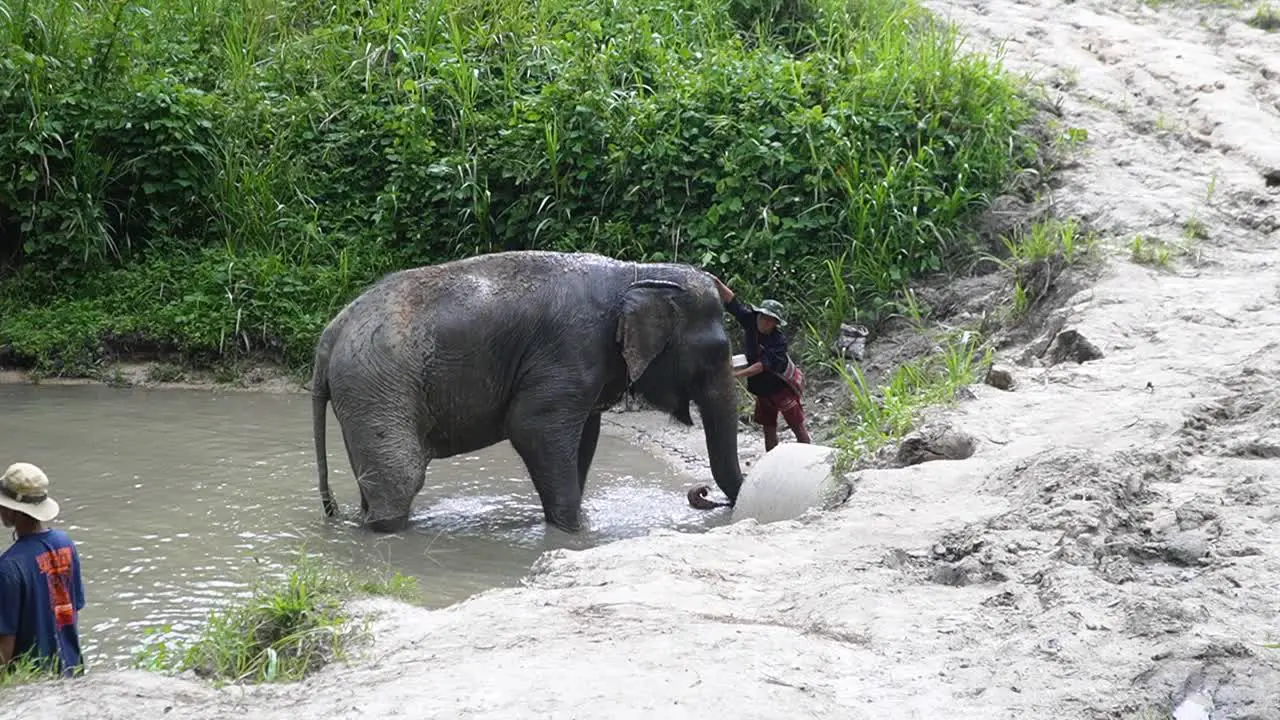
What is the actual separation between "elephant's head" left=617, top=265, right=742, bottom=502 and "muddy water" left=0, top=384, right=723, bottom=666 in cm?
45

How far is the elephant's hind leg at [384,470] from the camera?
307 inches

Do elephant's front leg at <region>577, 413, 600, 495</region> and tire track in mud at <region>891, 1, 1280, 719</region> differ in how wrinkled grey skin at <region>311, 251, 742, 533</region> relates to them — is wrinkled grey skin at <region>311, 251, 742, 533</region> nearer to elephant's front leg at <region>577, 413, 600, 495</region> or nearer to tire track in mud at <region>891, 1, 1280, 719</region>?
elephant's front leg at <region>577, 413, 600, 495</region>

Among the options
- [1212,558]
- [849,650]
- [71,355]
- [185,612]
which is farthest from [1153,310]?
[71,355]

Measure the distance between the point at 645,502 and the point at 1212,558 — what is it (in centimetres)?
409

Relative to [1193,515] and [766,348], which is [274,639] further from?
[766,348]

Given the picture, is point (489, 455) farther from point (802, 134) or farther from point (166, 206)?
point (166, 206)

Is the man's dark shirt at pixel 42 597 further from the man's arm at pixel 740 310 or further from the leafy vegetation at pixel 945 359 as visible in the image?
the man's arm at pixel 740 310

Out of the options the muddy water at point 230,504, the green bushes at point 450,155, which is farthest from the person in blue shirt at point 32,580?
the green bushes at point 450,155

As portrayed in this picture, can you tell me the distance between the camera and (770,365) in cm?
890

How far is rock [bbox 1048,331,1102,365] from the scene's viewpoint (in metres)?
8.29

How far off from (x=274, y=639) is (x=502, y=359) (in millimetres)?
3279

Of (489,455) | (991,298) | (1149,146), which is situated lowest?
(489,455)

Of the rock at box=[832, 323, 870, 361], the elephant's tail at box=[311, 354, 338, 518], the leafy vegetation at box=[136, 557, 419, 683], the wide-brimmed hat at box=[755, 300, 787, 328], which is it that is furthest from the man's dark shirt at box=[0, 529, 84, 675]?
the rock at box=[832, 323, 870, 361]

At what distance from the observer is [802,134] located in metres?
11.3
